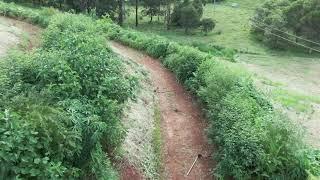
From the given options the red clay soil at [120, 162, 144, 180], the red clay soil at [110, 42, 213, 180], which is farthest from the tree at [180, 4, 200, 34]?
the red clay soil at [120, 162, 144, 180]

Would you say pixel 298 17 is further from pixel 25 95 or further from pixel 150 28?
pixel 25 95

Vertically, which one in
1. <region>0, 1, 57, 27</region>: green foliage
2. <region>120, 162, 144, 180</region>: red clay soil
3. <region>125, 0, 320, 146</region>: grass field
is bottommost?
<region>125, 0, 320, 146</region>: grass field

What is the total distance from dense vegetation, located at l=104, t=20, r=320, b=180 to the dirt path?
27.2 ft

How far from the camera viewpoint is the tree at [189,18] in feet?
187

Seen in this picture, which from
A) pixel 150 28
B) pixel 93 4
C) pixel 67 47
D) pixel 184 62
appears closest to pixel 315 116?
pixel 184 62

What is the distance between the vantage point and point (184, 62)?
825 inches

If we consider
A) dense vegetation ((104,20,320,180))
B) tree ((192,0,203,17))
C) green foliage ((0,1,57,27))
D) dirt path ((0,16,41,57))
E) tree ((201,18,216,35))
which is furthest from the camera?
tree ((192,0,203,17))

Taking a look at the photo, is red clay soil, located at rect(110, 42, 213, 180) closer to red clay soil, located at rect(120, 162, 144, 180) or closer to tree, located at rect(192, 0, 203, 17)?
red clay soil, located at rect(120, 162, 144, 180)

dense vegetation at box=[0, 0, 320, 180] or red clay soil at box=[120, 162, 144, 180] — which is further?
red clay soil at box=[120, 162, 144, 180]

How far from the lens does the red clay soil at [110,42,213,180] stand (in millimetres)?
12633

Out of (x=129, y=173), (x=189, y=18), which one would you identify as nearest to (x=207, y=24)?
(x=189, y=18)

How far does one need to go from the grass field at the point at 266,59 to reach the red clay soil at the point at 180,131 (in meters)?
4.15

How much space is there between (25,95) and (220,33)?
47608mm

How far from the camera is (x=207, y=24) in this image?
185 feet
